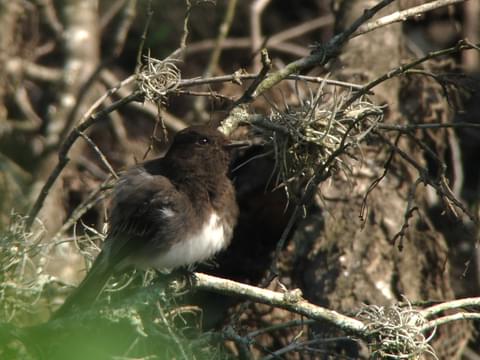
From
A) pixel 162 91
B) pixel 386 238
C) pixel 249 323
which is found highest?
pixel 162 91

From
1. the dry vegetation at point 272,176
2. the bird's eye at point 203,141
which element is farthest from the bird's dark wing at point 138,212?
the bird's eye at point 203,141

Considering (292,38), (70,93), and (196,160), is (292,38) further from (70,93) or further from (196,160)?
(196,160)

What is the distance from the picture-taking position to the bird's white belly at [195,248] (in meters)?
4.57

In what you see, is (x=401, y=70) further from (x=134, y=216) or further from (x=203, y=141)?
(x=134, y=216)

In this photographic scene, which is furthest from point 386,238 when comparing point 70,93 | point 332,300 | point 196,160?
point 70,93

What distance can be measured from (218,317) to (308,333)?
2.29 feet

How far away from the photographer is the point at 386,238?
534cm

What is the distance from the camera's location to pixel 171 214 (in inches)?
181

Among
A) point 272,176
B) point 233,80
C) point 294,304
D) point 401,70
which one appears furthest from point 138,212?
point 401,70

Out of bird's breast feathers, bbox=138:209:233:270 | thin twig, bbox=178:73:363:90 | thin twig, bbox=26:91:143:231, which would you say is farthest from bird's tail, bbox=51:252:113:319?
thin twig, bbox=178:73:363:90

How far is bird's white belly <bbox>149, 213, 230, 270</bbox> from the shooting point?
180 inches

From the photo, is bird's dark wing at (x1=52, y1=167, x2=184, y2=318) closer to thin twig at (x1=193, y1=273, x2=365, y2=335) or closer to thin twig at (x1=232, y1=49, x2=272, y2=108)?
thin twig at (x1=232, y1=49, x2=272, y2=108)

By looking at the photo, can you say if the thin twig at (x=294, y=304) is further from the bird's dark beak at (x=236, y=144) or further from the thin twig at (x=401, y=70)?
the bird's dark beak at (x=236, y=144)

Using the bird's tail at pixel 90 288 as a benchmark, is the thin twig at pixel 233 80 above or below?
above
